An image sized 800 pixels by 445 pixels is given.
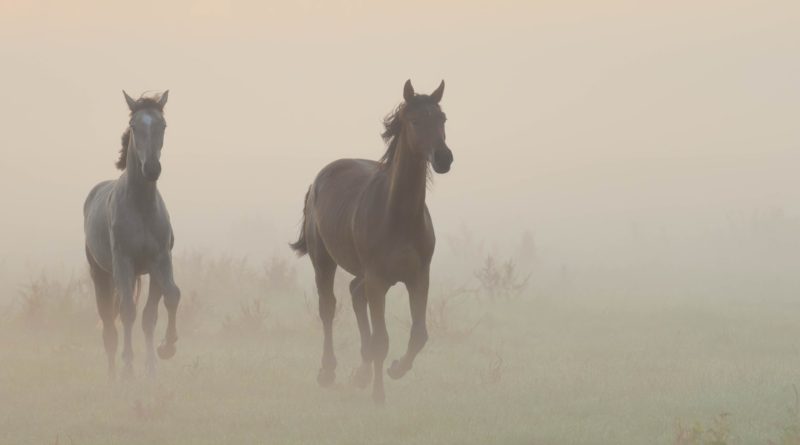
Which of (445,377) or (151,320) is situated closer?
(151,320)

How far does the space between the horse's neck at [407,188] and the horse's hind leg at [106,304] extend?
3.72 metres

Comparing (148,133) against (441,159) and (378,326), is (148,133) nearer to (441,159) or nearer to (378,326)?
(378,326)

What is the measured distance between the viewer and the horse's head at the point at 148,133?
8523 mm

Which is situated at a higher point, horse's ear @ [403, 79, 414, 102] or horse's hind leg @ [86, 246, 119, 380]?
horse's ear @ [403, 79, 414, 102]

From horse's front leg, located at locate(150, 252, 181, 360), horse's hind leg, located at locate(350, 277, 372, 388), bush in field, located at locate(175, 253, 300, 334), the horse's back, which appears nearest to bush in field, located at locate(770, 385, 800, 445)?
horse's hind leg, located at locate(350, 277, 372, 388)

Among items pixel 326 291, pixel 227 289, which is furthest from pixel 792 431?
pixel 227 289

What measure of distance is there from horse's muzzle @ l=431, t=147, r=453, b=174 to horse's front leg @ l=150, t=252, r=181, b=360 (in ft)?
10.0

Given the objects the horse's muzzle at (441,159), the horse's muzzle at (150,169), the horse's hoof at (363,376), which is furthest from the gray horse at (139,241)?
the horse's muzzle at (441,159)

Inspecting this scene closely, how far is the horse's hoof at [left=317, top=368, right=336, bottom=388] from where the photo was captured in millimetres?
9680

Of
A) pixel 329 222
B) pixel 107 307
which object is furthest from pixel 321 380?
pixel 107 307

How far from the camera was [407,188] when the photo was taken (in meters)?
8.12

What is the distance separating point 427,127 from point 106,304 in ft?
14.8

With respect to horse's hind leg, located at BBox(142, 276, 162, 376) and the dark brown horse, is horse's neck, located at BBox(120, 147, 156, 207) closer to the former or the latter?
horse's hind leg, located at BBox(142, 276, 162, 376)

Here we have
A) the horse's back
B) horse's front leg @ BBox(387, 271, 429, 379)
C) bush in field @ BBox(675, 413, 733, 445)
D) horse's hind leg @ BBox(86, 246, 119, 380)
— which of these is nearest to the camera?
bush in field @ BBox(675, 413, 733, 445)
